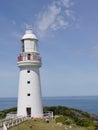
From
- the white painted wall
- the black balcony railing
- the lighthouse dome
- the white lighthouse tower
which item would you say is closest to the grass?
the white painted wall

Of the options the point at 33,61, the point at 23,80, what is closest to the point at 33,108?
the point at 23,80

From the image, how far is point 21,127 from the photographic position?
24.5 m

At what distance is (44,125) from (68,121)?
3.25 meters

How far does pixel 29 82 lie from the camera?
30797 mm

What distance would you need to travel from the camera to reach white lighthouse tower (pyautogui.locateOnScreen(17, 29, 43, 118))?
101ft

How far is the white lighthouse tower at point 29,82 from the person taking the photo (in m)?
30.7

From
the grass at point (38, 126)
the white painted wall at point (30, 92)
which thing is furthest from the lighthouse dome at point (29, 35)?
the grass at point (38, 126)

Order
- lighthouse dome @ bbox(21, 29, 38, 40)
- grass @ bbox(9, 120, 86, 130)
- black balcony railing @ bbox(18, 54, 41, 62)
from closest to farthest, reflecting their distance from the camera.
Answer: grass @ bbox(9, 120, 86, 130) < black balcony railing @ bbox(18, 54, 41, 62) < lighthouse dome @ bbox(21, 29, 38, 40)

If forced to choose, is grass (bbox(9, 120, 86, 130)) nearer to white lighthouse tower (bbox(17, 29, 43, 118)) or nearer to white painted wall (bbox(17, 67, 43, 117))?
white painted wall (bbox(17, 67, 43, 117))

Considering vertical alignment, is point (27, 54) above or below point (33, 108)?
above

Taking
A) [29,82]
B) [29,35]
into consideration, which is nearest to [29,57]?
[29,35]

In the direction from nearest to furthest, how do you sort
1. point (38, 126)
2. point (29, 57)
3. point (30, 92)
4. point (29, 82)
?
point (38, 126) → point (30, 92) → point (29, 82) → point (29, 57)

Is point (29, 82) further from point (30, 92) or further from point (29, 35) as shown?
point (29, 35)

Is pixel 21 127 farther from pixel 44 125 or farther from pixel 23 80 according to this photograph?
pixel 23 80
